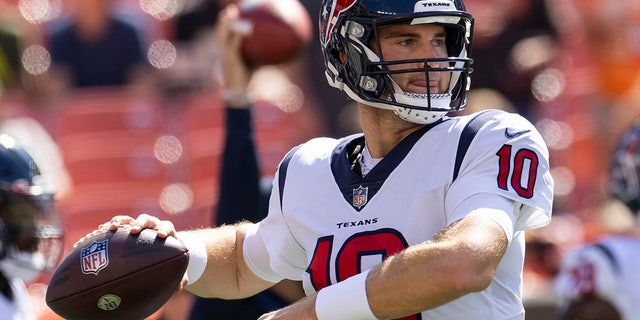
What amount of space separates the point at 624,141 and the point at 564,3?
270 centimetres

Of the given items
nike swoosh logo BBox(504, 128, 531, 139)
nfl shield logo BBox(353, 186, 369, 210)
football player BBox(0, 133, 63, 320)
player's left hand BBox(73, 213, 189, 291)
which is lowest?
football player BBox(0, 133, 63, 320)

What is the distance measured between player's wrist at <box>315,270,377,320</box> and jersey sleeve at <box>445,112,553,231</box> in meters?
0.28

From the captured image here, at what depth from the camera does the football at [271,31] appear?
15.2 ft

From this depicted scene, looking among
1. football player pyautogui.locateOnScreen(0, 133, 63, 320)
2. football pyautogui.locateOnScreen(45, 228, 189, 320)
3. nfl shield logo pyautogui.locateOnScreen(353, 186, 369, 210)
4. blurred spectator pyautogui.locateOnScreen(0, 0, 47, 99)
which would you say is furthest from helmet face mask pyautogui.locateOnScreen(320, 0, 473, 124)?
blurred spectator pyautogui.locateOnScreen(0, 0, 47, 99)

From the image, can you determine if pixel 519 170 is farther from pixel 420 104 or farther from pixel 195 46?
pixel 195 46

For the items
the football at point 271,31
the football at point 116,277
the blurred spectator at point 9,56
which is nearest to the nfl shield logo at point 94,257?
the football at point 116,277

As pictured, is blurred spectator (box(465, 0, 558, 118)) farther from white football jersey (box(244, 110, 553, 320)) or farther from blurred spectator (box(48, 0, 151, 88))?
white football jersey (box(244, 110, 553, 320))

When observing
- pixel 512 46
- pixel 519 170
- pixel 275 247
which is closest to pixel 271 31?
pixel 275 247

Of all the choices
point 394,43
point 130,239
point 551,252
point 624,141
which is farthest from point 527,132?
point 551,252

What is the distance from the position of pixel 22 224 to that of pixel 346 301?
5.41 feet

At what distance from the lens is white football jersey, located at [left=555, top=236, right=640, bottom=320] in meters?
4.73

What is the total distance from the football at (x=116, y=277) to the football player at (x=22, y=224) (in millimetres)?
803

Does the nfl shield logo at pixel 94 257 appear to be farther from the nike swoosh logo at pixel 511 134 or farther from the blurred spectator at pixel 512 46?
the blurred spectator at pixel 512 46

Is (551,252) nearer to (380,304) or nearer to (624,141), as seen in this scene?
(624,141)
